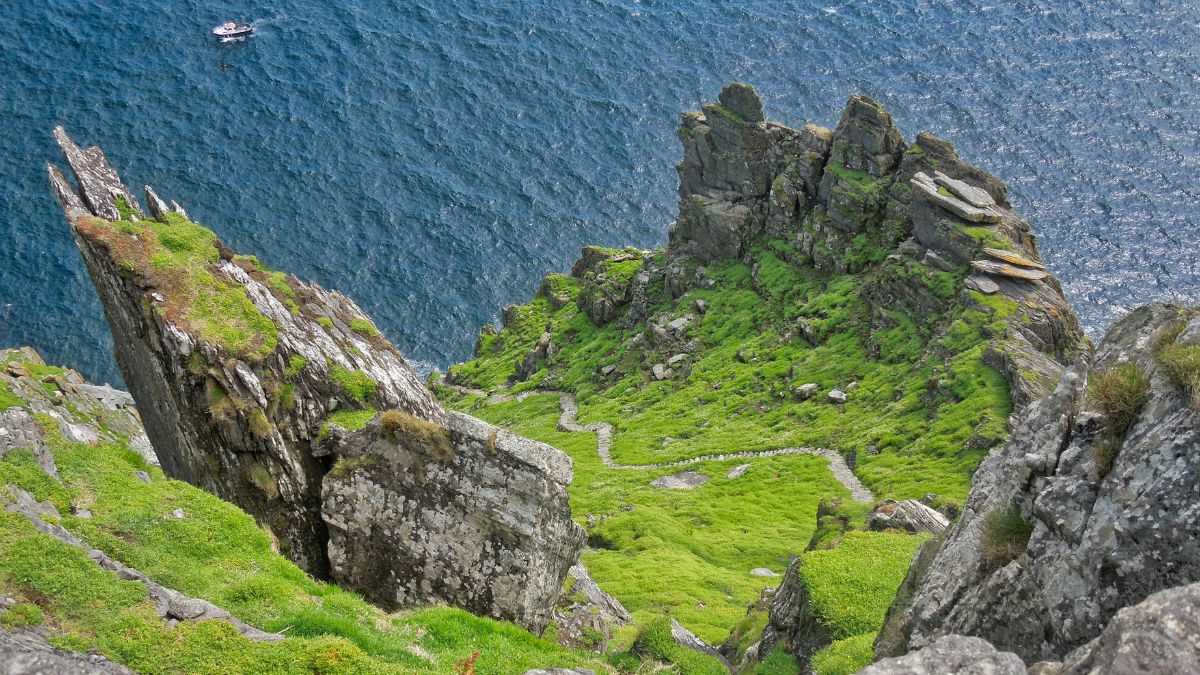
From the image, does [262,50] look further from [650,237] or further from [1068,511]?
[1068,511]

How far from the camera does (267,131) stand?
568ft

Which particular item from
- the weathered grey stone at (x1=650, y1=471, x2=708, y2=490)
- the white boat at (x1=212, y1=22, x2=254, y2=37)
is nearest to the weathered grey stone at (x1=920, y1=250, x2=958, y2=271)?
the weathered grey stone at (x1=650, y1=471, x2=708, y2=490)

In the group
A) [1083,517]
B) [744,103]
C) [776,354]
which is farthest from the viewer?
[744,103]

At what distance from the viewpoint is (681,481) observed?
285 ft

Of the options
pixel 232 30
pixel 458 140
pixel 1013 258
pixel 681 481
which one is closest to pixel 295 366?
pixel 681 481

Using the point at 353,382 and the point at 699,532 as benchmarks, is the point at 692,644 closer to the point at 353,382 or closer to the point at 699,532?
the point at 353,382

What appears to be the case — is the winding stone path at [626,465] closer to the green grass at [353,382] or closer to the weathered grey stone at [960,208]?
the weathered grey stone at [960,208]

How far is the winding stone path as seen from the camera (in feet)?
256

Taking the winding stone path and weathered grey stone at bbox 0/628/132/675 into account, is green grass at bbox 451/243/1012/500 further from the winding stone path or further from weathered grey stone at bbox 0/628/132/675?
weathered grey stone at bbox 0/628/132/675

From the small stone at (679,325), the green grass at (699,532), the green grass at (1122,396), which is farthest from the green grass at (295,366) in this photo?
the small stone at (679,325)

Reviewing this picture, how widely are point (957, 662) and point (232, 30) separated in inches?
7889

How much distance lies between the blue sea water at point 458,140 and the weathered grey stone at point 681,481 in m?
68.0

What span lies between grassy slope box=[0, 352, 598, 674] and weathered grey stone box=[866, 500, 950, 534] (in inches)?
648

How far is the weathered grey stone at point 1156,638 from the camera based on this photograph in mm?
12180
